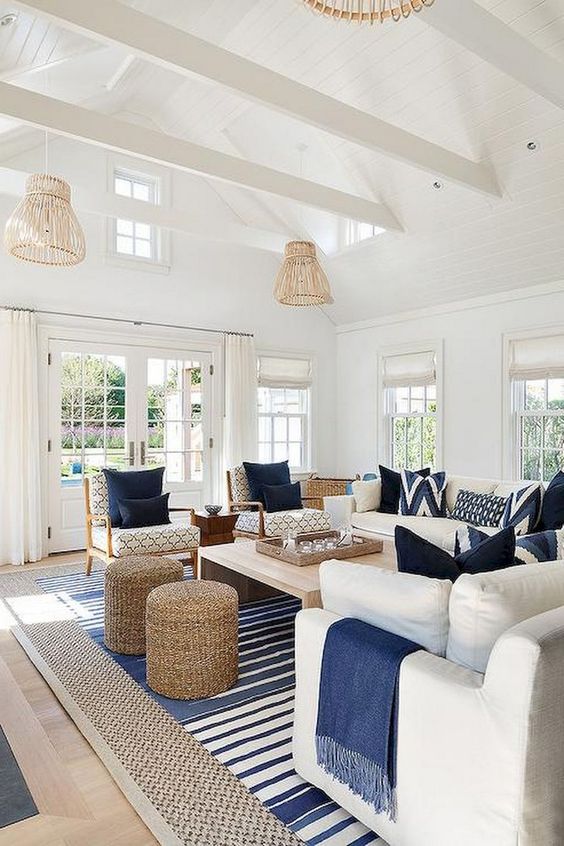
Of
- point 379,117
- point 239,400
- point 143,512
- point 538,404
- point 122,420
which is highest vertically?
point 379,117

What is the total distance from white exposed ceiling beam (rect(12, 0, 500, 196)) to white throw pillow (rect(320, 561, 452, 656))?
8.35 ft

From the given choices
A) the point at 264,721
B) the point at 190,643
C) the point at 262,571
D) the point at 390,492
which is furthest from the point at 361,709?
the point at 390,492

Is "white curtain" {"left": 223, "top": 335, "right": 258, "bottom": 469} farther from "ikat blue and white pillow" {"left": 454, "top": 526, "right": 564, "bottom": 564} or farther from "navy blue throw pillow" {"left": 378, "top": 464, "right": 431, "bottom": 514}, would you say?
"ikat blue and white pillow" {"left": 454, "top": 526, "right": 564, "bottom": 564}

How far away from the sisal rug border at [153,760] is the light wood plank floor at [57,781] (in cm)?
4

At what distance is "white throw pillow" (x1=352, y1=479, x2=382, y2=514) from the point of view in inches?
226

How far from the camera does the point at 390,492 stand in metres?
5.69

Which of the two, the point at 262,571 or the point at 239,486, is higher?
the point at 239,486

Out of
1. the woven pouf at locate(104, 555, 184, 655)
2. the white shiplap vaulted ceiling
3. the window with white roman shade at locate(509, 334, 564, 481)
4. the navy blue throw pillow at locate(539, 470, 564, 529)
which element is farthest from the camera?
the window with white roman shade at locate(509, 334, 564, 481)

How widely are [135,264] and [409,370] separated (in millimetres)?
3204

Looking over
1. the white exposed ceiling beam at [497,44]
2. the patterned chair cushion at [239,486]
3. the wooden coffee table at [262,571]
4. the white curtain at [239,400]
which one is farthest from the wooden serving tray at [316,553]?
the white curtain at [239,400]

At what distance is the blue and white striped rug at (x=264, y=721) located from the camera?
1.96 metres

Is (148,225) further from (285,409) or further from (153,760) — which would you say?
(153,760)

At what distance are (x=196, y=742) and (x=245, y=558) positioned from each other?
1.35 m

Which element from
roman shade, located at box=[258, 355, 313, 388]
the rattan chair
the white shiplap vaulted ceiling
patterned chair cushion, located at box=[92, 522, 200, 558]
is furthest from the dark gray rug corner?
roman shade, located at box=[258, 355, 313, 388]
